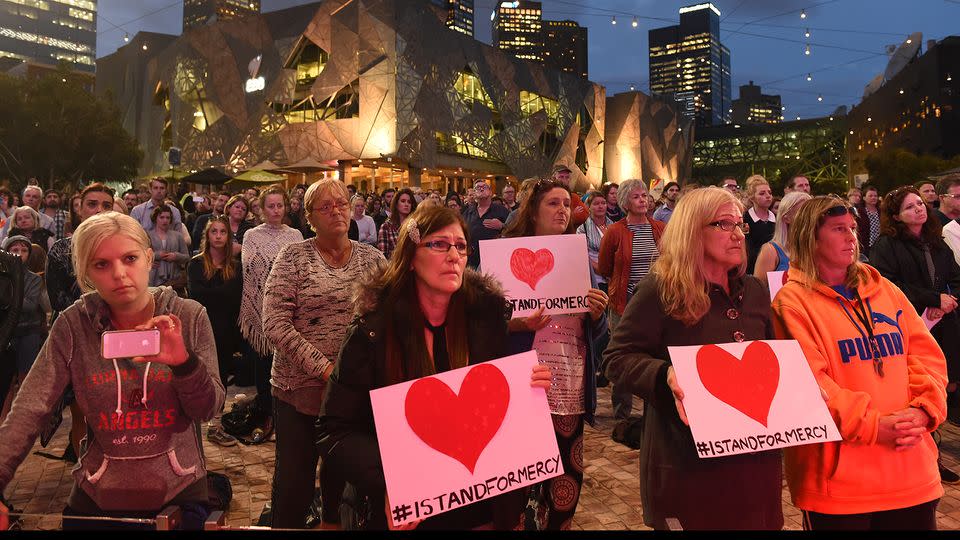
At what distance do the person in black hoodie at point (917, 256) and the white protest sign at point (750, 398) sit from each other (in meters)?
3.17

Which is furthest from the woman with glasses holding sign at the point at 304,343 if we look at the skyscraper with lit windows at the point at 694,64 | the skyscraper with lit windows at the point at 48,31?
the skyscraper with lit windows at the point at 48,31

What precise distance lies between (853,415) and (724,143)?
105m

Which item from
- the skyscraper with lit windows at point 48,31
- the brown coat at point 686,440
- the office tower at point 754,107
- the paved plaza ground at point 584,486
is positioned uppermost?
the skyscraper with lit windows at point 48,31

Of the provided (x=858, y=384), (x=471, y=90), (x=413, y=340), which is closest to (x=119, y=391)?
(x=413, y=340)

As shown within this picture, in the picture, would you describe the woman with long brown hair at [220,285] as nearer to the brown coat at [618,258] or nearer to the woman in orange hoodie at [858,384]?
the brown coat at [618,258]

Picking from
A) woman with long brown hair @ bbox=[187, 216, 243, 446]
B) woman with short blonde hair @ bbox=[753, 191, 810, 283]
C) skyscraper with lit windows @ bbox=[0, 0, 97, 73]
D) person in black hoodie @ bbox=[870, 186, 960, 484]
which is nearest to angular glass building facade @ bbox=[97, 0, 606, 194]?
woman with long brown hair @ bbox=[187, 216, 243, 446]

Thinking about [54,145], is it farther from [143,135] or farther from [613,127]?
[613,127]

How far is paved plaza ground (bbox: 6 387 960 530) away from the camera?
161 inches

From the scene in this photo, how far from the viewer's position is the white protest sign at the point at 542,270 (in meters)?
3.28

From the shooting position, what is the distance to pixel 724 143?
98.5 meters

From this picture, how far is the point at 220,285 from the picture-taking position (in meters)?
6.17

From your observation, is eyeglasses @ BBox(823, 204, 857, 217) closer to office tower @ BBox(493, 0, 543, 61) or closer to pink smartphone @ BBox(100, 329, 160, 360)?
pink smartphone @ BBox(100, 329, 160, 360)

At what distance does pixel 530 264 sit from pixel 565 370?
616 millimetres

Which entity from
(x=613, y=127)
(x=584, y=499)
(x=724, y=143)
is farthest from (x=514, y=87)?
(x=724, y=143)
